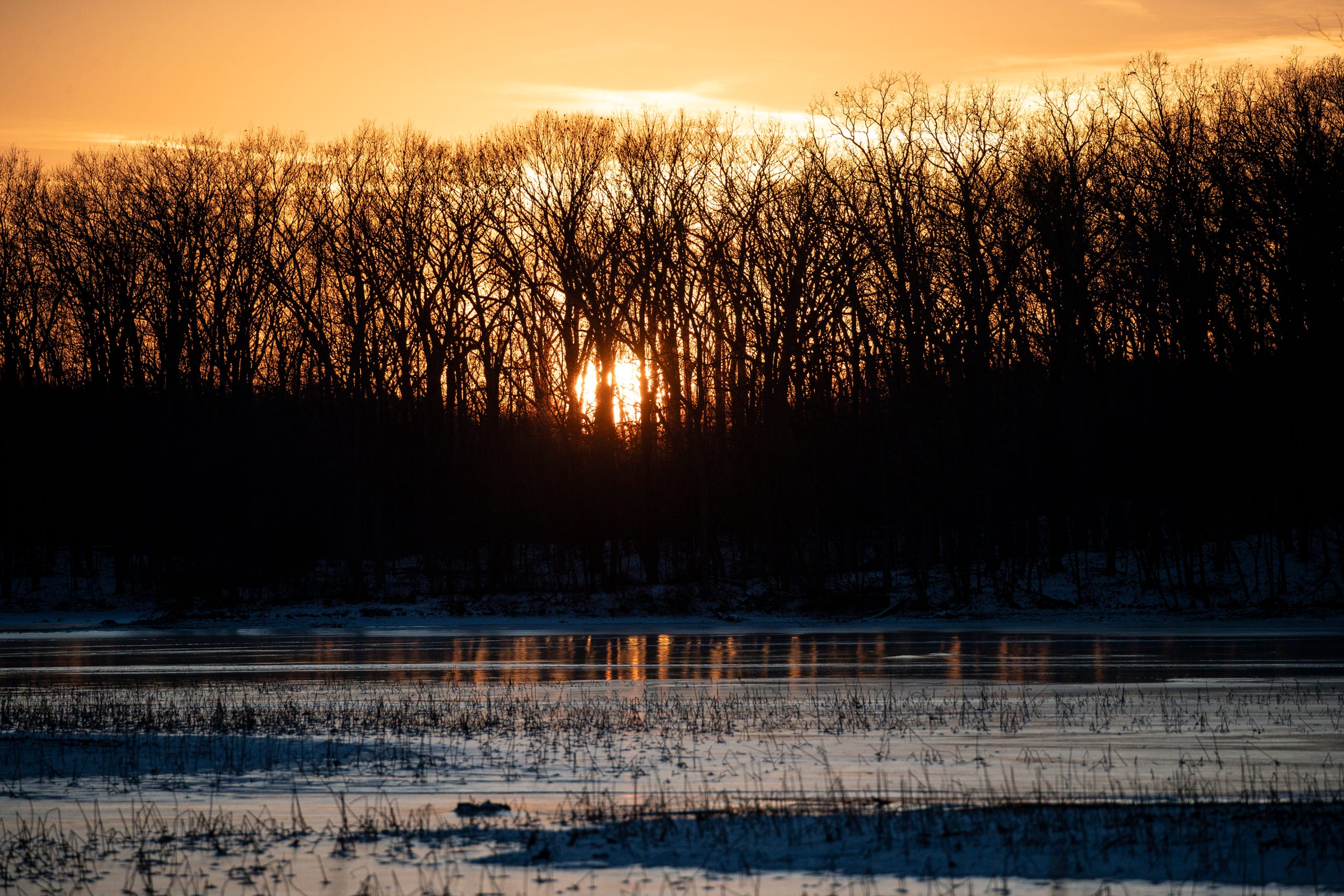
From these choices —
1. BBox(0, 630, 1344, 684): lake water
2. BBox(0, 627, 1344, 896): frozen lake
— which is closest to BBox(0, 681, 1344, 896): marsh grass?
BBox(0, 627, 1344, 896): frozen lake

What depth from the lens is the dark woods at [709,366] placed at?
36688 millimetres

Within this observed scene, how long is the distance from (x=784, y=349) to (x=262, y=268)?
22376mm

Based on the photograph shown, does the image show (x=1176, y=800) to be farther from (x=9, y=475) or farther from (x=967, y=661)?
(x=9, y=475)

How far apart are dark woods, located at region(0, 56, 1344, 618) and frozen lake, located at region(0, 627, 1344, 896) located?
61.8ft

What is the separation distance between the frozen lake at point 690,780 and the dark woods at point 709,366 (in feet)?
61.8

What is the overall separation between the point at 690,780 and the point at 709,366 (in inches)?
1539

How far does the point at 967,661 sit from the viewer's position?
20.9 meters

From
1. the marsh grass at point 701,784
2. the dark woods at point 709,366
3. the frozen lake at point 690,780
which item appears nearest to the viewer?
the frozen lake at point 690,780

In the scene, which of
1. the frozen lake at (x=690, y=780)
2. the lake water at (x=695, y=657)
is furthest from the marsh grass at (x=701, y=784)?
the lake water at (x=695, y=657)

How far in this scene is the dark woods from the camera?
36688 millimetres

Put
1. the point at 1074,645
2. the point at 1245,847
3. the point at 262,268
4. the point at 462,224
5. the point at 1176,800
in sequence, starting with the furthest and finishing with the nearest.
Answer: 1. the point at 262,268
2. the point at 462,224
3. the point at 1074,645
4. the point at 1176,800
5. the point at 1245,847

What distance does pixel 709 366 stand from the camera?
48906 mm

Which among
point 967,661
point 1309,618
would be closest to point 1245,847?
point 967,661

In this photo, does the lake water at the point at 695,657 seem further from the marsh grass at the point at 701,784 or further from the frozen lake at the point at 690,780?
the marsh grass at the point at 701,784
